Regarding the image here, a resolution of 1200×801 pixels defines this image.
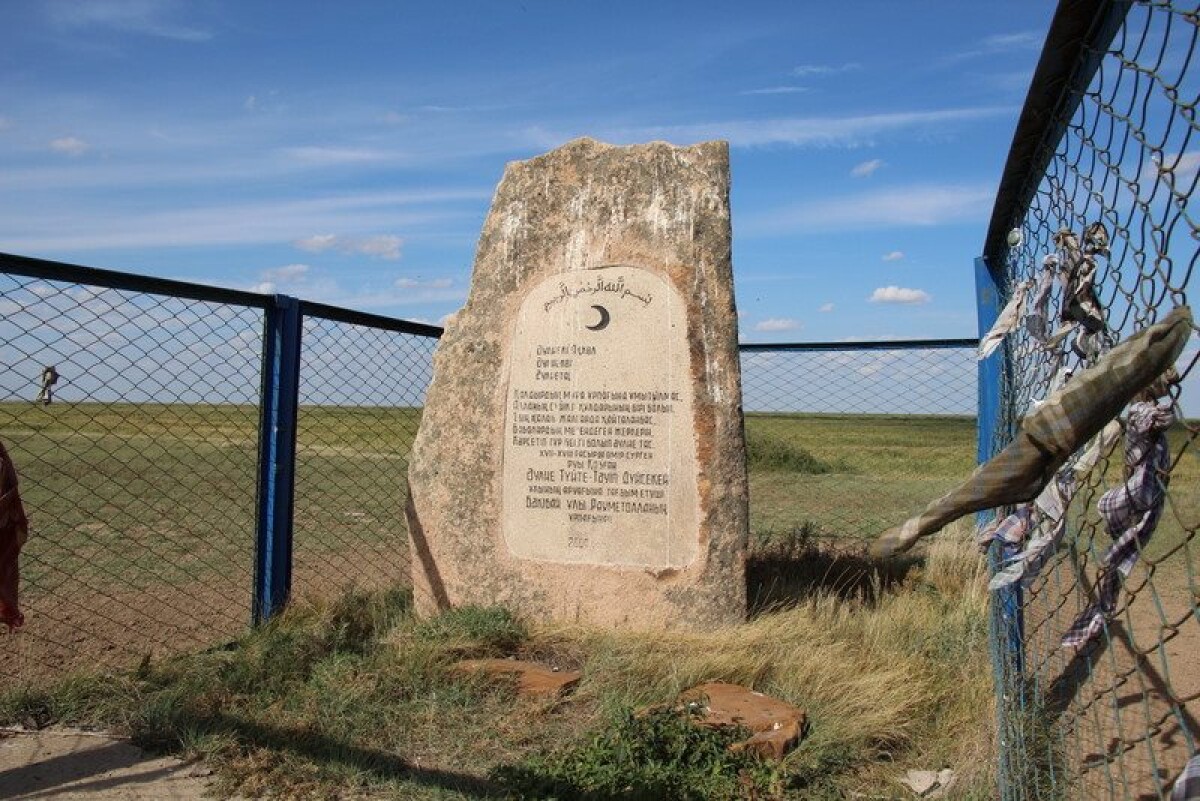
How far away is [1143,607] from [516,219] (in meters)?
4.24

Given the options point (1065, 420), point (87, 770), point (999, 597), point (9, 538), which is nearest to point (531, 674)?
point (87, 770)

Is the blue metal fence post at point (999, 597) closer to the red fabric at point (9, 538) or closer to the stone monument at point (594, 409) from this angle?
the stone monument at point (594, 409)

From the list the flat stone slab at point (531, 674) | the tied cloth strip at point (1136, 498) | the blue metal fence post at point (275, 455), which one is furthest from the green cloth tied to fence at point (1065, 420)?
the blue metal fence post at point (275, 455)

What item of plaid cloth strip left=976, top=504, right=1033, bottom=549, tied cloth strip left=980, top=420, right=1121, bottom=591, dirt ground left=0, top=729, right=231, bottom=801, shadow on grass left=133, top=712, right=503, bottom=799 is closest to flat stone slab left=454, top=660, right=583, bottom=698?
shadow on grass left=133, top=712, right=503, bottom=799

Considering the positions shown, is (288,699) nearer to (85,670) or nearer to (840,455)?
(85,670)

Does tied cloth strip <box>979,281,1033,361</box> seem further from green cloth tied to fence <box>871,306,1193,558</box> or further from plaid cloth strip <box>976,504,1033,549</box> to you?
green cloth tied to fence <box>871,306,1193,558</box>

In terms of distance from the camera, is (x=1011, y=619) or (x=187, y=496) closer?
(x=1011, y=619)

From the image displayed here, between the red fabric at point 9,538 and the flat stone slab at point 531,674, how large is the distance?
1633 millimetres

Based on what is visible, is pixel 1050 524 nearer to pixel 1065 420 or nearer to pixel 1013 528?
pixel 1013 528

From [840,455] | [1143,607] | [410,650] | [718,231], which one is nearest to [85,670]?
[410,650]

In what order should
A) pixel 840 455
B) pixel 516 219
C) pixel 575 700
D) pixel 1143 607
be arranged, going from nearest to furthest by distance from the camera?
pixel 575 700 < pixel 516 219 < pixel 1143 607 < pixel 840 455

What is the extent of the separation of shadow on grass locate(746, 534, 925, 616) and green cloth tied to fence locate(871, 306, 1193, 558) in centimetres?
367

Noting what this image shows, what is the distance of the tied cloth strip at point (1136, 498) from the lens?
1533 millimetres

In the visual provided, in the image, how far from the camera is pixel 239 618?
5383mm
